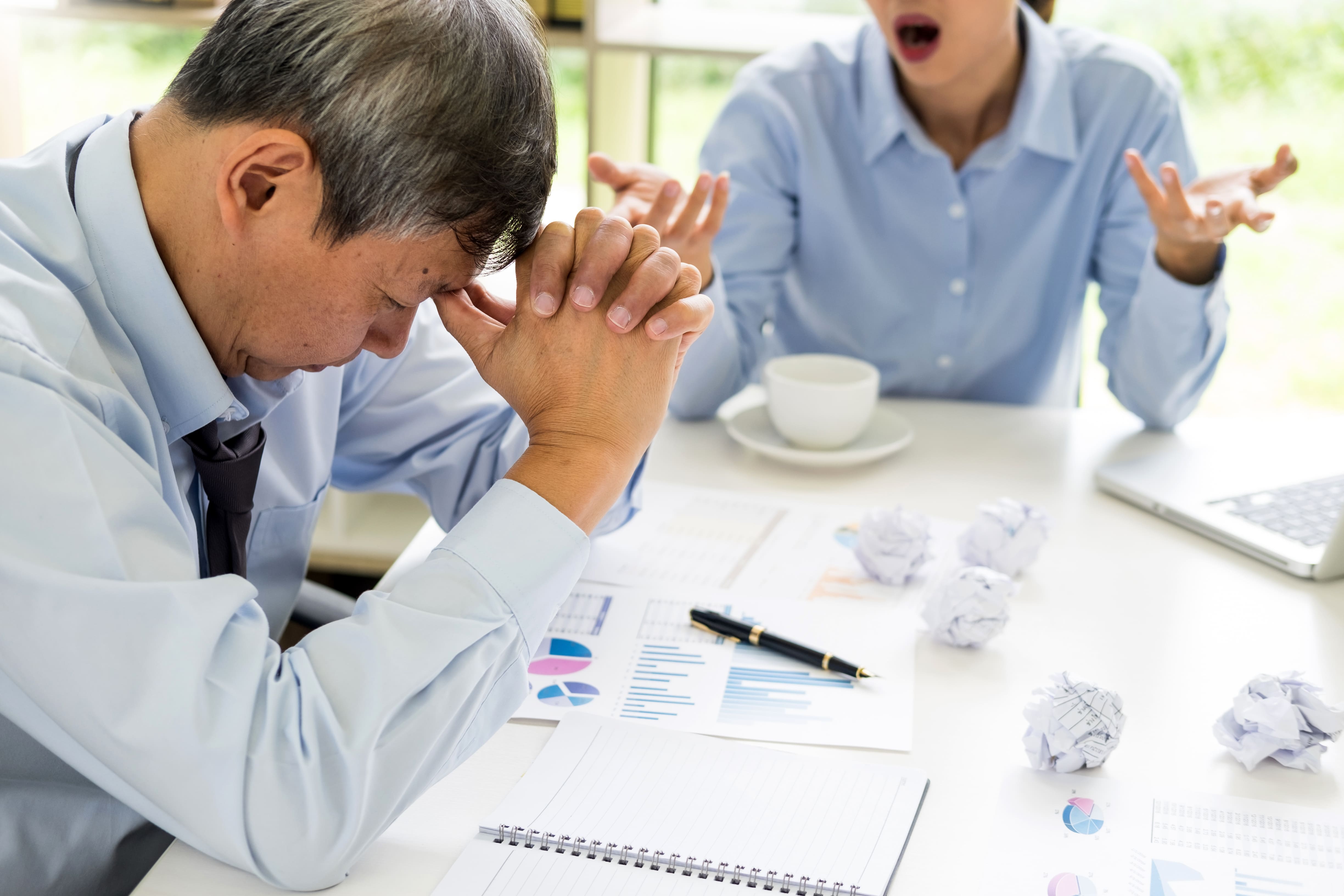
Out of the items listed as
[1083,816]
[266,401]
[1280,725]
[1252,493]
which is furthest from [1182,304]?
[266,401]

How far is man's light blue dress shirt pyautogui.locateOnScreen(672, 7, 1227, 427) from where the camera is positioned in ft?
5.90

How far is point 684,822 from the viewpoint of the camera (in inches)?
32.9

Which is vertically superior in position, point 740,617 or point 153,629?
point 153,629

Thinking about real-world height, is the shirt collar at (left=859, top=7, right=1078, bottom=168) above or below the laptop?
above

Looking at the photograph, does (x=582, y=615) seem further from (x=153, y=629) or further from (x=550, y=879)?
Answer: (x=153, y=629)

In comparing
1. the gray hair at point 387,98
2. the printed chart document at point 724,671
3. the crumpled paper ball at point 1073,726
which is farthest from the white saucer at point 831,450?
the gray hair at point 387,98

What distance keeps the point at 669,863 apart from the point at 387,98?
53 centimetres

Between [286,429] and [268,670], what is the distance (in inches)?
17.7

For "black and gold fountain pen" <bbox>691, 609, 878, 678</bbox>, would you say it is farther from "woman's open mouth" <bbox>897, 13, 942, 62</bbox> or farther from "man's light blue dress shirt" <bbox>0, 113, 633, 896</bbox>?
"woman's open mouth" <bbox>897, 13, 942, 62</bbox>

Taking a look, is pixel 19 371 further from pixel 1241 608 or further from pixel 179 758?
pixel 1241 608

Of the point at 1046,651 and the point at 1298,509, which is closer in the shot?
the point at 1046,651

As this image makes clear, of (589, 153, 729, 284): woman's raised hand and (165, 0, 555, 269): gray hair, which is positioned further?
(589, 153, 729, 284): woman's raised hand

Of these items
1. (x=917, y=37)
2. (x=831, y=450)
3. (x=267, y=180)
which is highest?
(x=267, y=180)

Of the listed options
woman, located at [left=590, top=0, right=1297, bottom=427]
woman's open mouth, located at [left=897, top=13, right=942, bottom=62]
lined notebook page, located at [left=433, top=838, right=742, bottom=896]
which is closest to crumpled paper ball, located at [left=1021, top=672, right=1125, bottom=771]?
lined notebook page, located at [left=433, top=838, right=742, bottom=896]
